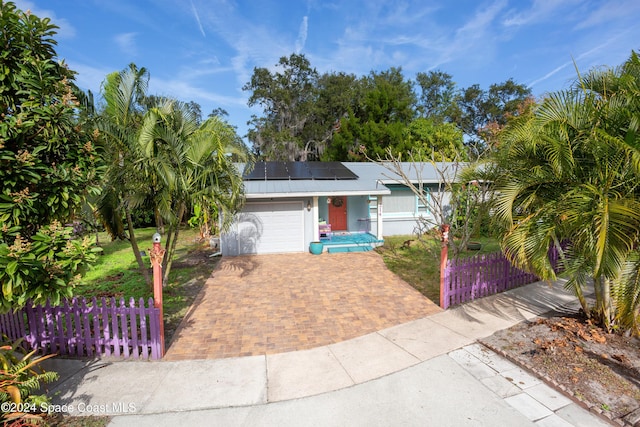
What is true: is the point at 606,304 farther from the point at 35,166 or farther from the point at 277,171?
the point at 277,171

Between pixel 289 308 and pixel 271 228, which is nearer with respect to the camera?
pixel 289 308

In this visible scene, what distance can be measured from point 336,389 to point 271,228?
9246 mm

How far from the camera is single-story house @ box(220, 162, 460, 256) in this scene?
12.9 m

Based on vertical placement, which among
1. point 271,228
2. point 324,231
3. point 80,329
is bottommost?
point 80,329

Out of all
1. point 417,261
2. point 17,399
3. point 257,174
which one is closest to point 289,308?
point 17,399

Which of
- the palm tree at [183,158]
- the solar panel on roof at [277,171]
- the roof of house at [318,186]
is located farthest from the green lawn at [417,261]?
the palm tree at [183,158]

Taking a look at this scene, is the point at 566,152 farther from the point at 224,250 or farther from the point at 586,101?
the point at 224,250

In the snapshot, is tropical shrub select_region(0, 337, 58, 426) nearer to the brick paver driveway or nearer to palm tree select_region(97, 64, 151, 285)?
the brick paver driveway

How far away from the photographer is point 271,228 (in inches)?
517

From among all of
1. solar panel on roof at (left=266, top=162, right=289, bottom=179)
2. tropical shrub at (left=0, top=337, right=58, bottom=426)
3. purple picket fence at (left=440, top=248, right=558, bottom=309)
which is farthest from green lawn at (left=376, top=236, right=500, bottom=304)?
tropical shrub at (left=0, top=337, right=58, bottom=426)

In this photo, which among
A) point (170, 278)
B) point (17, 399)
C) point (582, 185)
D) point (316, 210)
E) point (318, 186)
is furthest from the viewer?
point (318, 186)

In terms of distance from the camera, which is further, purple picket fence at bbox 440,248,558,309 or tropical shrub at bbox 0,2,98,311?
purple picket fence at bbox 440,248,558,309

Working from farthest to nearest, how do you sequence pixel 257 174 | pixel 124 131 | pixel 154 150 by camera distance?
pixel 257 174 → pixel 154 150 → pixel 124 131

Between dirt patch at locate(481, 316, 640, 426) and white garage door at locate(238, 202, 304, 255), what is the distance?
28.8 feet
